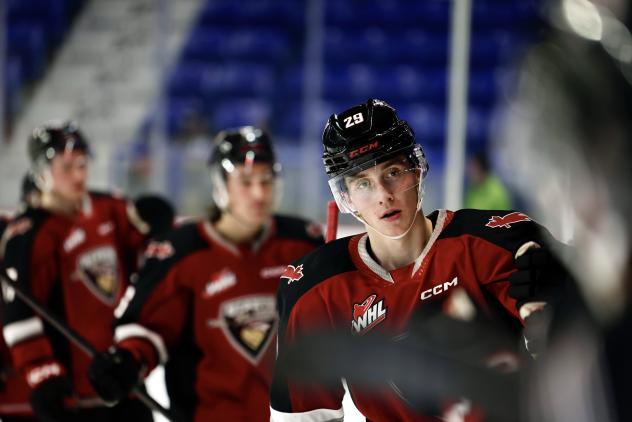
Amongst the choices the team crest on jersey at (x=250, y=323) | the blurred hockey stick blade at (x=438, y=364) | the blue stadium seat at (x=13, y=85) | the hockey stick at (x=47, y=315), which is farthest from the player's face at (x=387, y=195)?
the blue stadium seat at (x=13, y=85)

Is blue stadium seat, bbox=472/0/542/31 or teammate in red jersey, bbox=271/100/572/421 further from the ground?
blue stadium seat, bbox=472/0/542/31

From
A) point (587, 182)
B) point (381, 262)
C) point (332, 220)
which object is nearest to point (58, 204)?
point (332, 220)

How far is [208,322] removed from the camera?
2.45 meters

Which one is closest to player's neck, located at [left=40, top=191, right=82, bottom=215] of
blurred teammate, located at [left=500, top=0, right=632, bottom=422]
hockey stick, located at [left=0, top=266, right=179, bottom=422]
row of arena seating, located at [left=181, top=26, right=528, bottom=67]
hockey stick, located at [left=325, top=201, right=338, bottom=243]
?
hockey stick, located at [left=0, top=266, right=179, bottom=422]

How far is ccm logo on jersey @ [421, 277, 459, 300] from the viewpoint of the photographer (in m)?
1.62

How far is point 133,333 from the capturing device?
2.44m

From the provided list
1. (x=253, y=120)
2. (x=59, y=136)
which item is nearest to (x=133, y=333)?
(x=59, y=136)

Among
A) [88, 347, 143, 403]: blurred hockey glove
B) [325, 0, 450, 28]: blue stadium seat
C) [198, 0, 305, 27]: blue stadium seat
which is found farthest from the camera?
[198, 0, 305, 27]: blue stadium seat

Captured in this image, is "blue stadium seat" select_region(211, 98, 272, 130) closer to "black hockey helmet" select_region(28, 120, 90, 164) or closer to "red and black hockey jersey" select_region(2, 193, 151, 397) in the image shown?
"black hockey helmet" select_region(28, 120, 90, 164)

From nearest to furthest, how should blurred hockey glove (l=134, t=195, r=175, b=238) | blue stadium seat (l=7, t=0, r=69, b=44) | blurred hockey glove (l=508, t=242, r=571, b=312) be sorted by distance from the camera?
blurred hockey glove (l=508, t=242, r=571, b=312), blurred hockey glove (l=134, t=195, r=175, b=238), blue stadium seat (l=7, t=0, r=69, b=44)

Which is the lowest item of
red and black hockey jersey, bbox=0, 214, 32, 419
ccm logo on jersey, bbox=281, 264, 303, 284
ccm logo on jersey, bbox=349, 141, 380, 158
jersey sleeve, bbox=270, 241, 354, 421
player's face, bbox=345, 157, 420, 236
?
red and black hockey jersey, bbox=0, 214, 32, 419

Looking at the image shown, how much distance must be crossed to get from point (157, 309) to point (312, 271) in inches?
31.4

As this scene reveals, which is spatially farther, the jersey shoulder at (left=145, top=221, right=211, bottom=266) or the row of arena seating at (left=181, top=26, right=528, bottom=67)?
the row of arena seating at (left=181, top=26, right=528, bottom=67)

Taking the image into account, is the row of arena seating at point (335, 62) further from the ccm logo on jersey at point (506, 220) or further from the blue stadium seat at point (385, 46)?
the ccm logo on jersey at point (506, 220)
